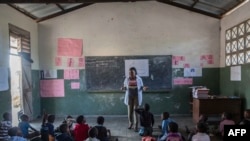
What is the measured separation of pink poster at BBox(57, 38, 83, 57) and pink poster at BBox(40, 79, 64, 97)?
2.61 feet

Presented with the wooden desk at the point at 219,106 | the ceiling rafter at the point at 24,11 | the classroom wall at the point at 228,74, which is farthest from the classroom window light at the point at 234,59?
the ceiling rafter at the point at 24,11

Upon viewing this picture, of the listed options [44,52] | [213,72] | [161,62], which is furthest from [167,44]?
[44,52]

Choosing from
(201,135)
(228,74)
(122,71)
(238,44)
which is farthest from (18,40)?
(228,74)

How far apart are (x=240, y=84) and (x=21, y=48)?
5138mm

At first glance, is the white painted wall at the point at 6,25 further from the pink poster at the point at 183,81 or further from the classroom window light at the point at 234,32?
the classroom window light at the point at 234,32

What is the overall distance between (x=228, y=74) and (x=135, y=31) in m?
2.73

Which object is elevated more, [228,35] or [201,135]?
[228,35]

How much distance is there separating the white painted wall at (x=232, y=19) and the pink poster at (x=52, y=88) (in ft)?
14.8

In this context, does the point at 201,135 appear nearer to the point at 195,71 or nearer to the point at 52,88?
the point at 195,71

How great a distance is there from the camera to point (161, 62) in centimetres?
762

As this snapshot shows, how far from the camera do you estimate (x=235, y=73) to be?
6441 mm

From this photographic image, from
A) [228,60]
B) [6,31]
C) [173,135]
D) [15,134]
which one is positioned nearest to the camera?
[15,134]

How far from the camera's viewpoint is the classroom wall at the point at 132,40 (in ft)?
25.0

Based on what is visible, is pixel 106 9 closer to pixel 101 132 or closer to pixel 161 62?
pixel 161 62
